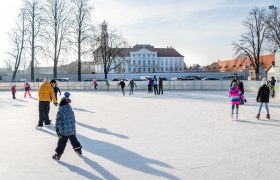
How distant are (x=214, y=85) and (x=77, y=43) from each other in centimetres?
1834

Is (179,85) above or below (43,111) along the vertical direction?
above

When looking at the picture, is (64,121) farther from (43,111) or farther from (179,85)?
(179,85)

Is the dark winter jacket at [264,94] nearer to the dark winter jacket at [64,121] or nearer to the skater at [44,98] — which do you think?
the skater at [44,98]

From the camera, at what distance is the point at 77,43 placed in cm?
3781

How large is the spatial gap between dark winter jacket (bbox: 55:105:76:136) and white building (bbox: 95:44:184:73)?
9335cm

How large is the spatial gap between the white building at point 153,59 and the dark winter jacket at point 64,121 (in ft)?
306

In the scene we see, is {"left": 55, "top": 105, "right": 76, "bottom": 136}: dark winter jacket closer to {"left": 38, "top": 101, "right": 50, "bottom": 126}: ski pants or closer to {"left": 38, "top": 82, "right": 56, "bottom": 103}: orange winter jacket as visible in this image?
{"left": 38, "top": 82, "right": 56, "bottom": 103}: orange winter jacket

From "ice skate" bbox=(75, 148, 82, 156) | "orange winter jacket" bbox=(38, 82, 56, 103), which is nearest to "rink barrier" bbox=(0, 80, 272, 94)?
"orange winter jacket" bbox=(38, 82, 56, 103)

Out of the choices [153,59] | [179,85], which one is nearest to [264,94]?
[179,85]

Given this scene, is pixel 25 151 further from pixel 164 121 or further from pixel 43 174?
pixel 164 121

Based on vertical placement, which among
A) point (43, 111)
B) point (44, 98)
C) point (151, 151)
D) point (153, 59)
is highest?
point (153, 59)

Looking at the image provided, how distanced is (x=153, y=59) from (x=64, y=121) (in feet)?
335

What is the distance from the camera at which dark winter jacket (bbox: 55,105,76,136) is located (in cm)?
556

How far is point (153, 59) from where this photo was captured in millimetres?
106938
